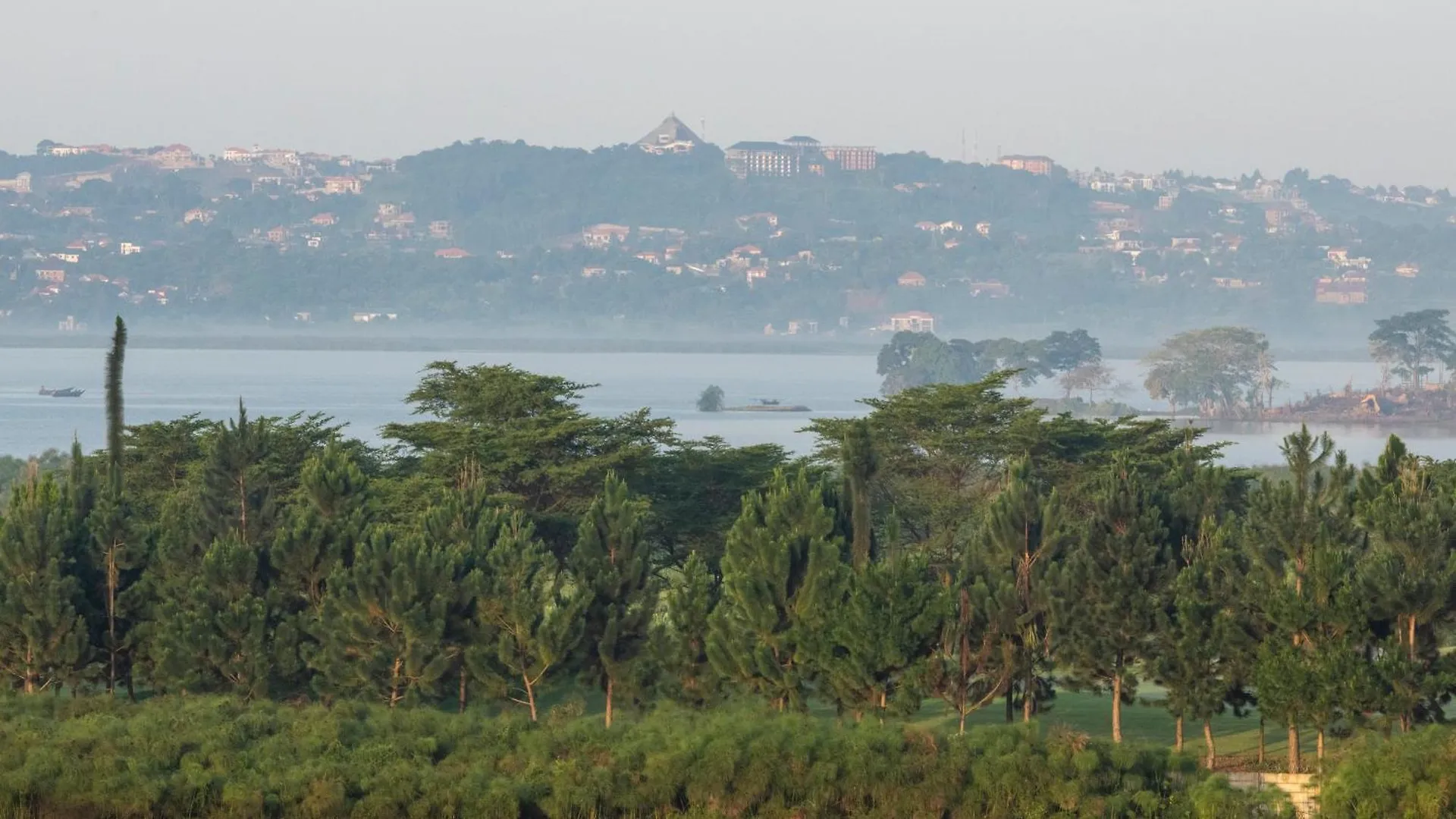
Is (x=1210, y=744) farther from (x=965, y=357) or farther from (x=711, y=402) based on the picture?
(x=965, y=357)

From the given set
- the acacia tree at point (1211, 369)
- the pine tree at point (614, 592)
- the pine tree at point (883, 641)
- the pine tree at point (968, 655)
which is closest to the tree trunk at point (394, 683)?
the pine tree at point (614, 592)

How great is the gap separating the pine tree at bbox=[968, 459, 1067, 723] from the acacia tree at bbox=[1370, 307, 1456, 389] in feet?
416

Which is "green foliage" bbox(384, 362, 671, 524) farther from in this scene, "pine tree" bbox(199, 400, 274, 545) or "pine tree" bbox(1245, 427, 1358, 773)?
"pine tree" bbox(1245, 427, 1358, 773)

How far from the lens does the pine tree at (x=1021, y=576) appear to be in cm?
3034

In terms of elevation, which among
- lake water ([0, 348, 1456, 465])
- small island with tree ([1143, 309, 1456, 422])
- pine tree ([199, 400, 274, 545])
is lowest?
lake water ([0, 348, 1456, 465])

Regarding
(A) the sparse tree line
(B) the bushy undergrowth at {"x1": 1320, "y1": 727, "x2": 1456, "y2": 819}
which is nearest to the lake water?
(A) the sparse tree line

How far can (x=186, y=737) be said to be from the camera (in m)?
28.3

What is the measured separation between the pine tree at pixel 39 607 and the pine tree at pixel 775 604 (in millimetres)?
9704

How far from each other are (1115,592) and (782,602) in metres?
4.66

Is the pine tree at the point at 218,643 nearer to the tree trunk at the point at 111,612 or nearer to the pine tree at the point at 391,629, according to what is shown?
the pine tree at the point at 391,629

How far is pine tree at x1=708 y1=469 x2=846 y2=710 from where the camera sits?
3070 centimetres

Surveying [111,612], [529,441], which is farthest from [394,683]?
[529,441]

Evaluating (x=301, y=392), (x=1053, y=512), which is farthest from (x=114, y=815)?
(x=301, y=392)

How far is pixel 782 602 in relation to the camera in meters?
31.2
